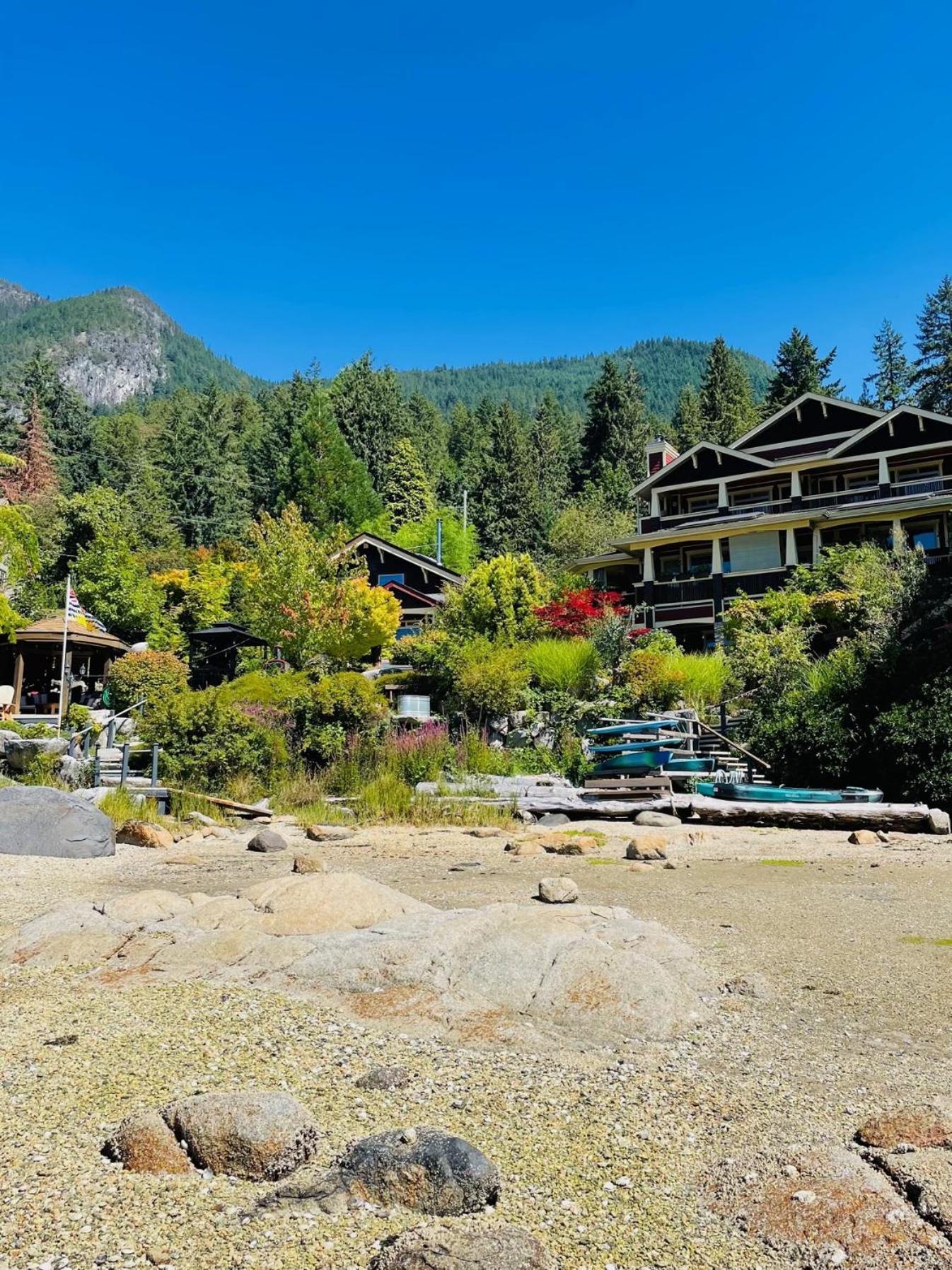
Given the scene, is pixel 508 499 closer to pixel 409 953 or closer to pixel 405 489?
pixel 405 489

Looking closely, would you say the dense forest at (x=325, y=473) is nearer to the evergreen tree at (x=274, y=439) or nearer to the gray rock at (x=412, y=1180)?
the evergreen tree at (x=274, y=439)

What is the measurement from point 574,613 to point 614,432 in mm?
36449

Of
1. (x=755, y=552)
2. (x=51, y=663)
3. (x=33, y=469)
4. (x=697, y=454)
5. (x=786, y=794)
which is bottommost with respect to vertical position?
(x=786, y=794)

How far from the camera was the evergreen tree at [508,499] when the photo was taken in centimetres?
5409

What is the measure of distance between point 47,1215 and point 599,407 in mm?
59388

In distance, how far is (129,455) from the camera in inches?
2307

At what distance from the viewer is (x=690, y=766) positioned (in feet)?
56.4

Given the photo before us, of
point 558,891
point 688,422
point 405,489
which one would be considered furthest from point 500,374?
point 558,891

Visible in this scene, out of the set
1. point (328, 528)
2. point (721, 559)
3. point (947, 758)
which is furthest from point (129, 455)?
point (947, 758)

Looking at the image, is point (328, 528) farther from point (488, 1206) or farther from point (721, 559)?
point (488, 1206)

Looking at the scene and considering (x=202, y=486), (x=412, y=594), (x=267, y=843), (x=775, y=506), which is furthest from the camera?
(x=202, y=486)

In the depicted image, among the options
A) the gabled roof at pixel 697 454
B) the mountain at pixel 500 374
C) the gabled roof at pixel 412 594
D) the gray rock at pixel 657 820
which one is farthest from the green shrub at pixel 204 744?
the mountain at pixel 500 374

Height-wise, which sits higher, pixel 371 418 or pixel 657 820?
pixel 371 418

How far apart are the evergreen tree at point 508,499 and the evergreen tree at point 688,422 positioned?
10.3m
